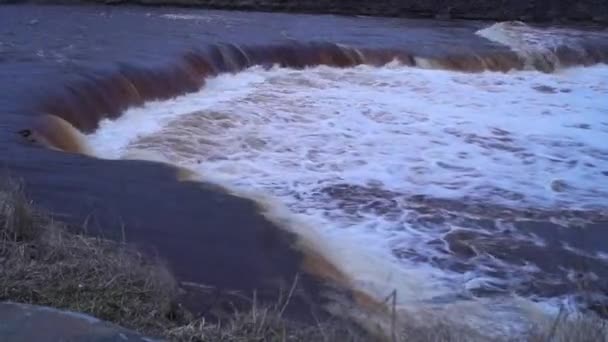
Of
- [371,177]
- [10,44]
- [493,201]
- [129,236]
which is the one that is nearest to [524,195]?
[493,201]

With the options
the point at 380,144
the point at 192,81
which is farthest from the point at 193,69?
the point at 380,144

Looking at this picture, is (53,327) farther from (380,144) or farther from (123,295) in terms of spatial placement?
(380,144)

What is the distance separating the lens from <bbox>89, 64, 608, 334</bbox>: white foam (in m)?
6.97

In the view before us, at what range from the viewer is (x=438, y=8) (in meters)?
25.6

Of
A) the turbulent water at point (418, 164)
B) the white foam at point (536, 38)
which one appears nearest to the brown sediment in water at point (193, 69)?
the turbulent water at point (418, 164)

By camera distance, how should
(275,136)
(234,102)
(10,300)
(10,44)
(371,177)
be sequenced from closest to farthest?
(10,300) < (371,177) < (275,136) < (234,102) < (10,44)

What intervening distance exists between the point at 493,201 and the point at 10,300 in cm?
526

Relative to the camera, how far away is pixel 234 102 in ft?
40.6

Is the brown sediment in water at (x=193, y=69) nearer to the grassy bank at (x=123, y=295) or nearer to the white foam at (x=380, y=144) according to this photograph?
the white foam at (x=380, y=144)

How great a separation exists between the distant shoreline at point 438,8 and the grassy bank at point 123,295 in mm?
20808

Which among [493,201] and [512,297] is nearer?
[512,297]

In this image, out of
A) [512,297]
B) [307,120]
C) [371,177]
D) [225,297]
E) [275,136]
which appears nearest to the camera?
[225,297]

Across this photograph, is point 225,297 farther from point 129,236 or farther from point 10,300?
point 10,300

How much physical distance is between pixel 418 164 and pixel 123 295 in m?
5.83
